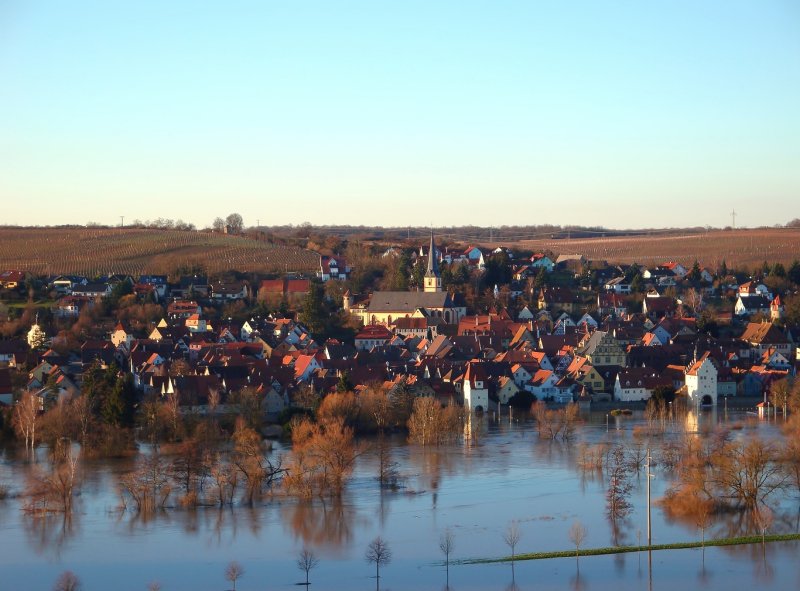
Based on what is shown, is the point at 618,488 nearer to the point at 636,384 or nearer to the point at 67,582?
the point at 67,582

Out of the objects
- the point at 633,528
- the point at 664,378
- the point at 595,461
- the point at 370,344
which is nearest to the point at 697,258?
the point at 370,344

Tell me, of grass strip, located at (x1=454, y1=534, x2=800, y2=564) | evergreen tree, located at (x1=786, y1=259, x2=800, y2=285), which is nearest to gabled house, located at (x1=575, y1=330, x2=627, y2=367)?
evergreen tree, located at (x1=786, y1=259, x2=800, y2=285)

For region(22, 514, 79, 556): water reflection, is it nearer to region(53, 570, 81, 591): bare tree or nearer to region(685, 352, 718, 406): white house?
region(53, 570, 81, 591): bare tree

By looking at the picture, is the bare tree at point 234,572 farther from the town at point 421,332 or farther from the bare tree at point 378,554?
the town at point 421,332

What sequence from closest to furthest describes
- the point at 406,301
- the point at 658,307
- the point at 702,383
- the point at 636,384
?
the point at 702,383 < the point at 636,384 < the point at 658,307 < the point at 406,301

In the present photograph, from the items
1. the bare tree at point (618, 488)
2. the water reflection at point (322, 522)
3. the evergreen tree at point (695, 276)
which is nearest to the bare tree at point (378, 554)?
the water reflection at point (322, 522)

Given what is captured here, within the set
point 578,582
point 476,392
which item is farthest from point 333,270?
point 578,582
